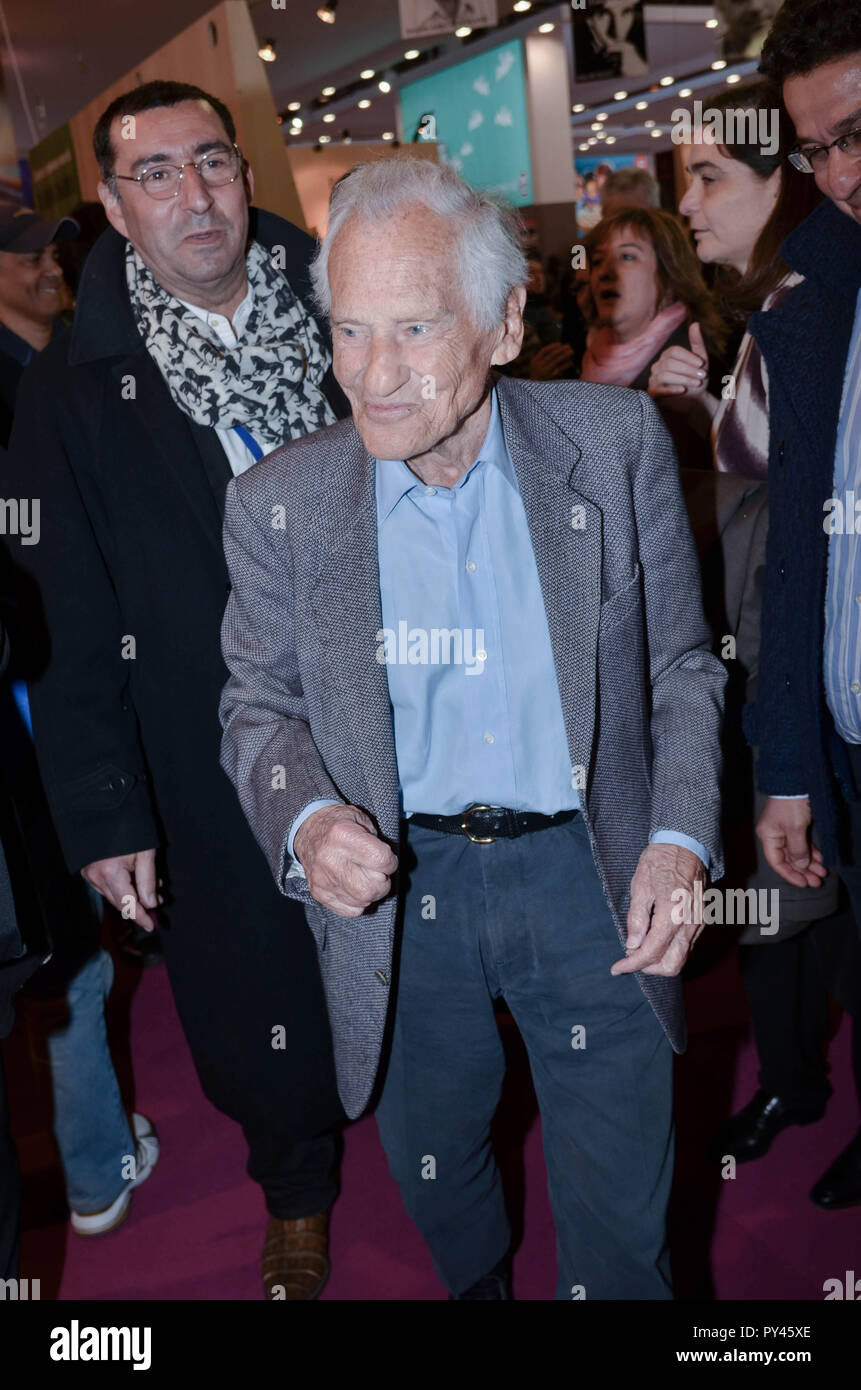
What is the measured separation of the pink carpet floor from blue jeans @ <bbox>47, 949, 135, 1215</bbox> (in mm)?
126

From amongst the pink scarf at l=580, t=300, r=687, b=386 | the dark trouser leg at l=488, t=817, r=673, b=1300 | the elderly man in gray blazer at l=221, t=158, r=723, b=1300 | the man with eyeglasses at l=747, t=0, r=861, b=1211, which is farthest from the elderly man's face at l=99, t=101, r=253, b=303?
the pink scarf at l=580, t=300, r=687, b=386

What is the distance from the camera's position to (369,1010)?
5.65ft

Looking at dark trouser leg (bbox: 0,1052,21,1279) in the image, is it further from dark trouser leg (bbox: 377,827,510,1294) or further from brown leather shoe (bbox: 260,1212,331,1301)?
brown leather shoe (bbox: 260,1212,331,1301)

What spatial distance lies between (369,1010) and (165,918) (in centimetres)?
76

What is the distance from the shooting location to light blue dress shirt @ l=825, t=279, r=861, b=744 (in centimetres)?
184

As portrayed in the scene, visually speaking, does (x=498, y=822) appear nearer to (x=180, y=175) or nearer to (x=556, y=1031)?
(x=556, y=1031)

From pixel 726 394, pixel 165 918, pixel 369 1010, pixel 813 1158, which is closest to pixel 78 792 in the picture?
pixel 165 918

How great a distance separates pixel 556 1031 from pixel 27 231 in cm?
294

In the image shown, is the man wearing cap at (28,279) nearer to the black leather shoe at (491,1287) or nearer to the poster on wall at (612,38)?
the black leather shoe at (491,1287)

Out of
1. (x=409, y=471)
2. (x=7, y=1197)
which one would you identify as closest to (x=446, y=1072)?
(x=7, y=1197)

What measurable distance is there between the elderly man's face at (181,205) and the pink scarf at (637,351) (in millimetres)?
1466

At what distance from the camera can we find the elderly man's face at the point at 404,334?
4.80 feet

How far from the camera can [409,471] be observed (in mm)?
1653

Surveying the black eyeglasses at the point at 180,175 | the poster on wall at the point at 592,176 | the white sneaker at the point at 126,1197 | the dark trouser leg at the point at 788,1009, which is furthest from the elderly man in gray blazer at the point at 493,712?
the poster on wall at the point at 592,176
